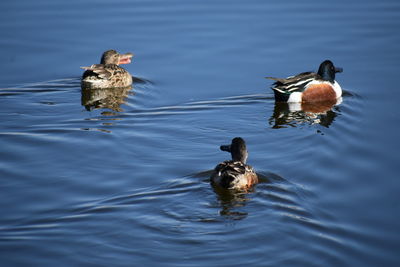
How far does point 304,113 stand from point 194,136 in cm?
279

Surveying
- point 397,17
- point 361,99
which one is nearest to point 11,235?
point 361,99

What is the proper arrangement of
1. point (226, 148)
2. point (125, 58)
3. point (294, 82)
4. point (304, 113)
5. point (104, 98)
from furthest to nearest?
point (125, 58), point (104, 98), point (294, 82), point (304, 113), point (226, 148)

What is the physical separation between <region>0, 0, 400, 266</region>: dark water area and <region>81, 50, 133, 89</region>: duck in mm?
256

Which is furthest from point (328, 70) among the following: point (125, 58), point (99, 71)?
point (99, 71)

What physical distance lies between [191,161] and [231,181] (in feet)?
4.10

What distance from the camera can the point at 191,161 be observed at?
10359 mm

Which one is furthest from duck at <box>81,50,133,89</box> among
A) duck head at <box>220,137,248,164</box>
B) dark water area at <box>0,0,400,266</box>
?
duck head at <box>220,137,248,164</box>

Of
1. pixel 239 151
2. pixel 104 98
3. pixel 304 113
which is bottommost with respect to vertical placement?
pixel 239 151

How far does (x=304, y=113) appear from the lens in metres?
13.3

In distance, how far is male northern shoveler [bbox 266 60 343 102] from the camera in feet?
44.0

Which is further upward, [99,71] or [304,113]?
[99,71]

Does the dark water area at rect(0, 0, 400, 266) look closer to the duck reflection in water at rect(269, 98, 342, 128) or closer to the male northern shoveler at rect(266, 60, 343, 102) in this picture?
the duck reflection in water at rect(269, 98, 342, 128)

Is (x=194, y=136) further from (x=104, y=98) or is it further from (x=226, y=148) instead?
(x=104, y=98)

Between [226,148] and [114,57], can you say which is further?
[114,57]
